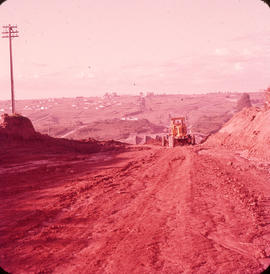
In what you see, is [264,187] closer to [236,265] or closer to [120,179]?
[120,179]

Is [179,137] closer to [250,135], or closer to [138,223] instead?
[250,135]

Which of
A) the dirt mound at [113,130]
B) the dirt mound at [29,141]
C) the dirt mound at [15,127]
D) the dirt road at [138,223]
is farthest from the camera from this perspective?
the dirt mound at [113,130]

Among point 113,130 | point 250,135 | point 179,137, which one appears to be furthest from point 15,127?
point 113,130

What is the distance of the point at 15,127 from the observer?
87.6 feet

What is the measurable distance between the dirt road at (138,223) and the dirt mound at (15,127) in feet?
39.3

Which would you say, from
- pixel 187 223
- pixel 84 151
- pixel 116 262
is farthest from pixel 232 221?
pixel 84 151

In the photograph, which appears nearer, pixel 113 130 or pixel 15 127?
pixel 15 127

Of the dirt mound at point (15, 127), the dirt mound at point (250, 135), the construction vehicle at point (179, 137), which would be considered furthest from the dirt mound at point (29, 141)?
the dirt mound at point (250, 135)

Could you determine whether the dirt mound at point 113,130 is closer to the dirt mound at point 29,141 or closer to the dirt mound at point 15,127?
the dirt mound at point 29,141

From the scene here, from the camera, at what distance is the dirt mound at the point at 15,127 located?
26.1 m

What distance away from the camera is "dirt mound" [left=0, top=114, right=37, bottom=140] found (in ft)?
85.6

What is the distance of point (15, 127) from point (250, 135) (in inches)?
735

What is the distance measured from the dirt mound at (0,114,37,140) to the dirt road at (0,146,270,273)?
1198 cm

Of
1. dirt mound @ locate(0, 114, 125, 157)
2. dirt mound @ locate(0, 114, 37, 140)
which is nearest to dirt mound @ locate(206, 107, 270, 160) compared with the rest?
dirt mound @ locate(0, 114, 125, 157)
